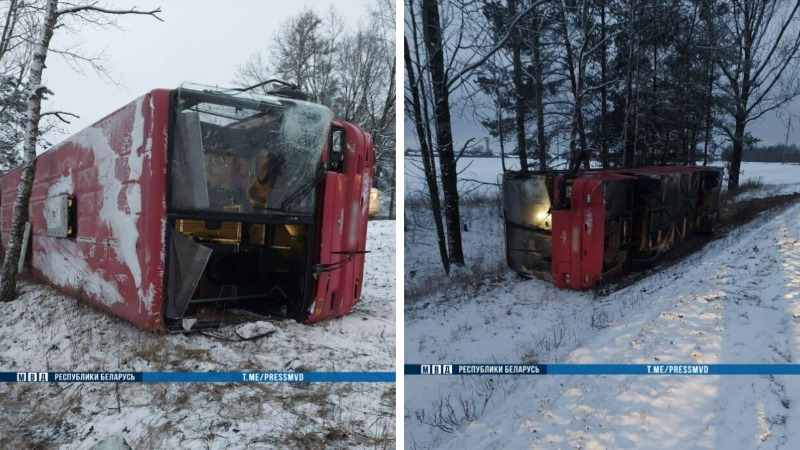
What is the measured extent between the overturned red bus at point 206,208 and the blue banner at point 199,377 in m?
0.28

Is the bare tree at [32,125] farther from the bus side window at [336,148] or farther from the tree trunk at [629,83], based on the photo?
the tree trunk at [629,83]

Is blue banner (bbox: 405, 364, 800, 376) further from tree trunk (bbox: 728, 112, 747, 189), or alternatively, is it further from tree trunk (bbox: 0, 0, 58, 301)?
tree trunk (bbox: 0, 0, 58, 301)

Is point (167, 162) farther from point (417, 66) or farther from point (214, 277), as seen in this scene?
point (417, 66)

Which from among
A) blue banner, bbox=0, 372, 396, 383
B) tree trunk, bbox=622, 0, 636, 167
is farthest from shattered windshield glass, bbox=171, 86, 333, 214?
tree trunk, bbox=622, 0, 636, 167

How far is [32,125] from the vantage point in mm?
2836

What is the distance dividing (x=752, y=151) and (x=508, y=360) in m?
1.37

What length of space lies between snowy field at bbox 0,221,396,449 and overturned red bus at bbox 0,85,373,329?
20 centimetres

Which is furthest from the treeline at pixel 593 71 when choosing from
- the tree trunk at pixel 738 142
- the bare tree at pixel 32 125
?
the bare tree at pixel 32 125

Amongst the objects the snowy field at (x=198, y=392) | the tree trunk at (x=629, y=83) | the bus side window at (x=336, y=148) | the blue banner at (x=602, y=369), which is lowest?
the snowy field at (x=198, y=392)

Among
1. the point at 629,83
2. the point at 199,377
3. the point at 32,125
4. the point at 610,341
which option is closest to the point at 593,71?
the point at 629,83

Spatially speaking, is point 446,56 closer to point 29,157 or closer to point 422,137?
point 422,137

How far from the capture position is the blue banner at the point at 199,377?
2.37 meters

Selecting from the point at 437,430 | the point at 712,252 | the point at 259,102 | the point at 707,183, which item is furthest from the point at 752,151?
the point at 259,102

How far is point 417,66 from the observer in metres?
2.30
